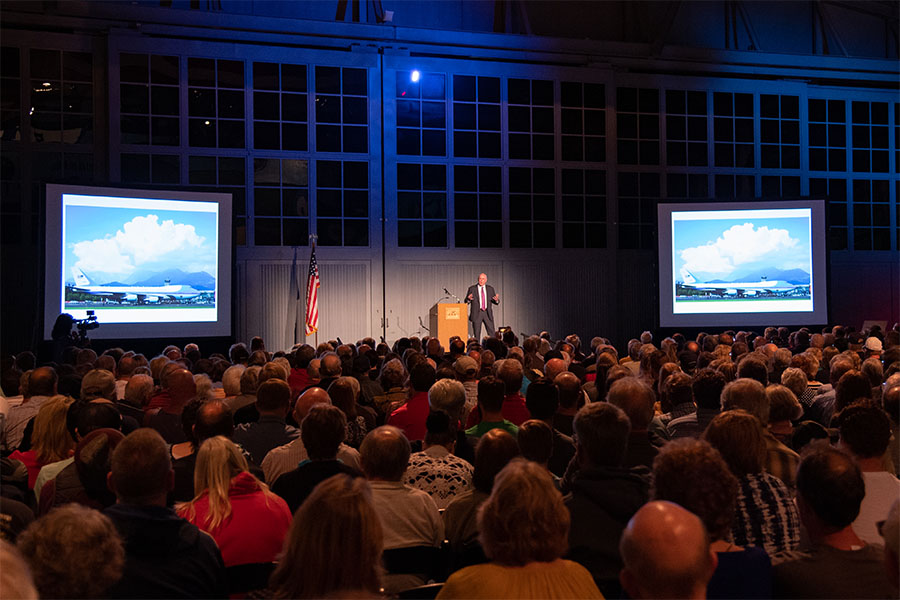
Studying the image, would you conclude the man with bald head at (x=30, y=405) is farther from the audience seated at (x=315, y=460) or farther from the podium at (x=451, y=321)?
the podium at (x=451, y=321)

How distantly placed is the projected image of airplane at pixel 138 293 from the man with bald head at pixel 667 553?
487 inches

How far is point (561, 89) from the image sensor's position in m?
16.9

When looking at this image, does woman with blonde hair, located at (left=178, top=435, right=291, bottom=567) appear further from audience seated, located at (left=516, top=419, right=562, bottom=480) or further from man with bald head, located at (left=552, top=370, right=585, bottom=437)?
man with bald head, located at (left=552, top=370, right=585, bottom=437)

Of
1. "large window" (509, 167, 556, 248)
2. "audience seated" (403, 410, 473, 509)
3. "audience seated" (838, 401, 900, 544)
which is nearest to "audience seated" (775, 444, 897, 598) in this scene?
"audience seated" (838, 401, 900, 544)

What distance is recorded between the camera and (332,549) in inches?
70.1

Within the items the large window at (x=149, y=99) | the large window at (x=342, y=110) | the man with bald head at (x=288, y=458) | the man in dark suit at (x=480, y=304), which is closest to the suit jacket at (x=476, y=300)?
the man in dark suit at (x=480, y=304)

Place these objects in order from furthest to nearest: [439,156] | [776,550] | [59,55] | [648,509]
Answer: [439,156] → [59,55] → [776,550] → [648,509]

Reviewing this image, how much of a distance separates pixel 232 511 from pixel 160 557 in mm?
581

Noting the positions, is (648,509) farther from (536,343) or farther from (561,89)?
(561,89)

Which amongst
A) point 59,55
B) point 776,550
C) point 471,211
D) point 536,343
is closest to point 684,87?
point 471,211

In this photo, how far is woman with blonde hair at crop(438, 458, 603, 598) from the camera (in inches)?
81.1

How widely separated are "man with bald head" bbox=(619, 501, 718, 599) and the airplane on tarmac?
571 inches

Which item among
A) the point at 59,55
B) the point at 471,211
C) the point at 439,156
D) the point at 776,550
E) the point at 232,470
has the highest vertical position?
the point at 59,55

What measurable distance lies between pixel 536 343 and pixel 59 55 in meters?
10.4
